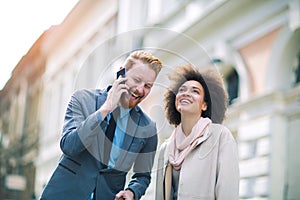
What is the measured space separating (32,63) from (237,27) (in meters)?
1.81

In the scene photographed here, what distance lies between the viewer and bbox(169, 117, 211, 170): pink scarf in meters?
1.98

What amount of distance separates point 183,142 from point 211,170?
0.13 metres

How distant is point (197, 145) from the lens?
6.51 feet

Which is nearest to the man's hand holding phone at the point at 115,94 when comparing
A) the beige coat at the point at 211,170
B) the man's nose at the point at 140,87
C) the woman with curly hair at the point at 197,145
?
the man's nose at the point at 140,87

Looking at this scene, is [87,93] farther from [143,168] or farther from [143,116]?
[143,168]

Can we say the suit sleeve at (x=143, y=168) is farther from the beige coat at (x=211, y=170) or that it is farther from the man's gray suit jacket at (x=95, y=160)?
the beige coat at (x=211, y=170)

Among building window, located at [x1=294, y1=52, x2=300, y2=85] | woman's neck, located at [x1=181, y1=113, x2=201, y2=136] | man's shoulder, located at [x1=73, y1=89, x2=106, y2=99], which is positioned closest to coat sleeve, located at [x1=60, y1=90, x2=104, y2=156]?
man's shoulder, located at [x1=73, y1=89, x2=106, y2=99]

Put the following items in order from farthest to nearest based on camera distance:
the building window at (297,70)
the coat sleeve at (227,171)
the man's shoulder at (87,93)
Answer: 1. the building window at (297,70)
2. the man's shoulder at (87,93)
3. the coat sleeve at (227,171)

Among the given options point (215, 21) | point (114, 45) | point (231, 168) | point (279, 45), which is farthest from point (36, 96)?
point (231, 168)

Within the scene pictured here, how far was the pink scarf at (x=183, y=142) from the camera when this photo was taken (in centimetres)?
198

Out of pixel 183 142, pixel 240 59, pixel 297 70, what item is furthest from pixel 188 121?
pixel 240 59

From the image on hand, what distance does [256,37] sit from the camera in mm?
4258

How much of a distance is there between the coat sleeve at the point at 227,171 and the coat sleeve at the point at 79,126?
1.28 ft

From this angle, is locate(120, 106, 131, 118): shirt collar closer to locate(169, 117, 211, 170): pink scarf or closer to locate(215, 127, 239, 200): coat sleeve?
locate(169, 117, 211, 170): pink scarf
